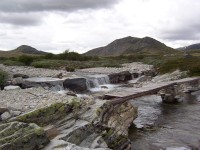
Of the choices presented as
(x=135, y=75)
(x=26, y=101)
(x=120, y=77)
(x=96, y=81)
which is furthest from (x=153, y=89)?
(x=135, y=75)

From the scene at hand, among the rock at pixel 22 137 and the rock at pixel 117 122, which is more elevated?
the rock at pixel 22 137

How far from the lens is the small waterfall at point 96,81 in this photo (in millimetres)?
48188

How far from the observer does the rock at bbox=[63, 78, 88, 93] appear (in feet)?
143

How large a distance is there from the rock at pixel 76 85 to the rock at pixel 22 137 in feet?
92.7

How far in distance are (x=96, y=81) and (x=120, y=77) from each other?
9.46 metres

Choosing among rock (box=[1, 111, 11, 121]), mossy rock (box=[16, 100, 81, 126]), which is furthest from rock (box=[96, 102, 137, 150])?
rock (box=[1, 111, 11, 121])

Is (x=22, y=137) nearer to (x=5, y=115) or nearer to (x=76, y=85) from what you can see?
(x=5, y=115)

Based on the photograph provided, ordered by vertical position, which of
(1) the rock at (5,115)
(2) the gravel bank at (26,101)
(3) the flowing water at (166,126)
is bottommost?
(3) the flowing water at (166,126)

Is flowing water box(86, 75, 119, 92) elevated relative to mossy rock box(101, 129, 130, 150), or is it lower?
elevated

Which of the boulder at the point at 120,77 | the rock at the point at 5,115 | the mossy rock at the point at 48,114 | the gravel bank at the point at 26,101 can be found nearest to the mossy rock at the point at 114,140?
the mossy rock at the point at 48,114

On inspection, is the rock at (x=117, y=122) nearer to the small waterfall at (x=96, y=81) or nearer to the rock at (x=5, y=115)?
the rock at (x=5, y=115)

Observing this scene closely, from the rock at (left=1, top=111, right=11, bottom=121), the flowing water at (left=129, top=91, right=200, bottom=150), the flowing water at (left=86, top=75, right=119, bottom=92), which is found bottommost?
the flowing water at (left=129, top=91, right=200, bottom=150)

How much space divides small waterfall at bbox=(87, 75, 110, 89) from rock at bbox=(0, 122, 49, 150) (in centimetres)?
3266

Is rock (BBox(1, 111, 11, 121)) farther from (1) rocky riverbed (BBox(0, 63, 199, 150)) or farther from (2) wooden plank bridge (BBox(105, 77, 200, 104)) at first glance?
(2) wooden plank bridge (BBox(105, 77, 200, 104))
